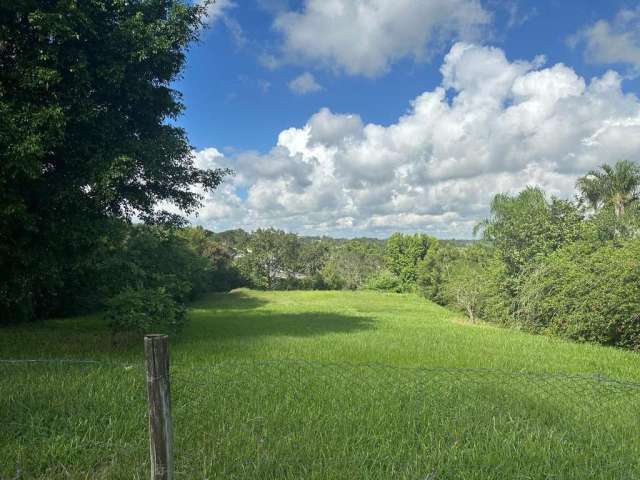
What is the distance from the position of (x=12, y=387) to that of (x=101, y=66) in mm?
7191

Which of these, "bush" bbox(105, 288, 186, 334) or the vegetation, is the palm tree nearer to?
the vegetation

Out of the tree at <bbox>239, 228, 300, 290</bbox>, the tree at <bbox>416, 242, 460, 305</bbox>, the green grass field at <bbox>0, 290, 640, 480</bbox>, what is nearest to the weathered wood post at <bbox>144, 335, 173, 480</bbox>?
the green grass field at <bbox>0, 290, 640, 480</bbox>

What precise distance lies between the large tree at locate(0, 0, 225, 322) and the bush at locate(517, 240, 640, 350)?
15.0 metres

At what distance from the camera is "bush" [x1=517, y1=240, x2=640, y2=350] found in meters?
14.6

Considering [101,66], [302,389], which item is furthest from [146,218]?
[302,389]

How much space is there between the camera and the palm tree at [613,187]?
33656 mm

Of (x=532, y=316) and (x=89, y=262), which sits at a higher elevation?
(x=89, y=262)

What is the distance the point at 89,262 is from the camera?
36.7ft

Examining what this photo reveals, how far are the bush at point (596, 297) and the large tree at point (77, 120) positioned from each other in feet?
49.1

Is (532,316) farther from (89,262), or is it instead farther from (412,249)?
(412,249)

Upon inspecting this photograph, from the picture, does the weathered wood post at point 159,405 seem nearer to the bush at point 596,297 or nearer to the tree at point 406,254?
the bush at point 596,297

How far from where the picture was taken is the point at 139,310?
11.0 m

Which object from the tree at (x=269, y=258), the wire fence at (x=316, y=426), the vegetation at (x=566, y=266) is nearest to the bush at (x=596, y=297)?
the vegetation at (x=566, y=266)

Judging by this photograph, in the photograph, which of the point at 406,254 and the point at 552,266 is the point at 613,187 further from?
the point at 406,254
